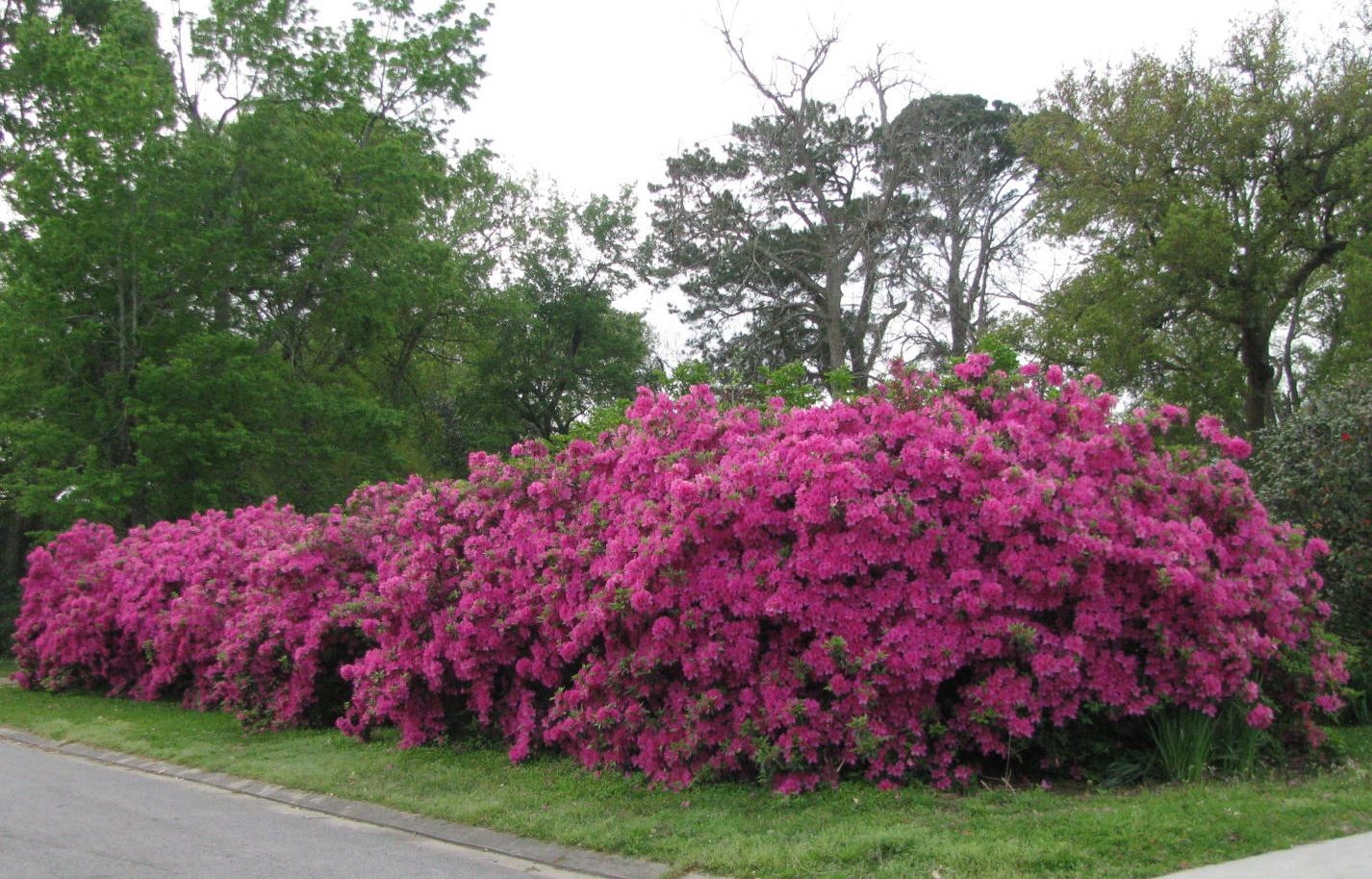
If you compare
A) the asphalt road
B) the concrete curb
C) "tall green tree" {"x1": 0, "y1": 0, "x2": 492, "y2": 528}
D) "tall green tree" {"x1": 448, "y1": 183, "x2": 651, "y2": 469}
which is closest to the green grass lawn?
the concrete curb

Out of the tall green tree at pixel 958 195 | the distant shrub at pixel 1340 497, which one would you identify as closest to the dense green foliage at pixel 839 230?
the tall green tree at pixel 958 195

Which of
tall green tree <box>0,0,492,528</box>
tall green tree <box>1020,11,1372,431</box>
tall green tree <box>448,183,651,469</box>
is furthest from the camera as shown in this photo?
tall green tree <box>448,183,651,469</box>

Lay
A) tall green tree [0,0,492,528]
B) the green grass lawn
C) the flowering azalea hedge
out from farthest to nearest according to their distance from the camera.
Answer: tall green tree [0,0,492,528]
the flowering azalea hedge
the green grass lawn

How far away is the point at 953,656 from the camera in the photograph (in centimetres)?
701

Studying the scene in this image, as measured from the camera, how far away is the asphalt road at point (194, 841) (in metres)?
6.47

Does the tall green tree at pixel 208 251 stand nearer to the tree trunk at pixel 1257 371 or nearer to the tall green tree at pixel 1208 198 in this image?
the tall green tree at pixel 1208 198

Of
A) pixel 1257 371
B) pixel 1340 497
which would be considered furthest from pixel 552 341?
pixel 1340 497

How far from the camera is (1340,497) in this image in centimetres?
970

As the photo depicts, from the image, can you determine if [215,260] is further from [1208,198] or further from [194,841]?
[1208,198]

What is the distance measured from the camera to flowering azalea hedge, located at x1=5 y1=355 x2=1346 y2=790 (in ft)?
23.3

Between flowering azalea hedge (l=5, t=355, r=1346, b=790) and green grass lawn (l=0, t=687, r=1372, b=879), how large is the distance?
31 centimetres

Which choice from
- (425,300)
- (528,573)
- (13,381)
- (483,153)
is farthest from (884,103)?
(528,573)

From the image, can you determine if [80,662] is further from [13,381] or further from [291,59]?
[291,59]

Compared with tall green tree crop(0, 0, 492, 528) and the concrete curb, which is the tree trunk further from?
the concrete curb
